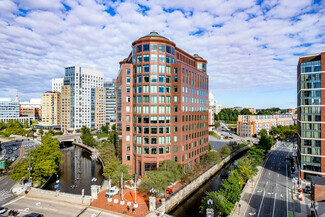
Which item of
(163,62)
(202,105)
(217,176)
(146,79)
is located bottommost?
(217,176)

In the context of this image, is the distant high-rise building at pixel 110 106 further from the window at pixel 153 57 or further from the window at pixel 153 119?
the window at pixel 153 57

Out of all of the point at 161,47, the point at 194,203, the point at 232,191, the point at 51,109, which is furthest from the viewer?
the point at 51,109

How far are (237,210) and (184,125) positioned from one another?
2758cm

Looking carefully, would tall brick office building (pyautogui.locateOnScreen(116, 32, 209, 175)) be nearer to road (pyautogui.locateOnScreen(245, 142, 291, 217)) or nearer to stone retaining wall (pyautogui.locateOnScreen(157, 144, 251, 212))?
stone retaining wall (pyautogui.locateOnScreen(157, 144, 251, 212))

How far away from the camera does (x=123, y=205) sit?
127ft

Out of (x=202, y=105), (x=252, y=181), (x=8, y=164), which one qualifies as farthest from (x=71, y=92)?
(x=252, y=181)

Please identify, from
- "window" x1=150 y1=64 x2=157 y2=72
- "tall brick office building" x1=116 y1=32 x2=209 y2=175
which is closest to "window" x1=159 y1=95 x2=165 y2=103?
"tall brick office building" x1=116 y1=32 x2=209 y2=175

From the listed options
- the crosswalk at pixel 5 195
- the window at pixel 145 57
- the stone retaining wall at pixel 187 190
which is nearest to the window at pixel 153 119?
the window at pixel 145 57

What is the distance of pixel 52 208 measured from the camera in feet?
123

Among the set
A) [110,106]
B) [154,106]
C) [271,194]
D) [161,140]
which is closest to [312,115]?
[271,194]

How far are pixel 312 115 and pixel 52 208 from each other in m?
69.5

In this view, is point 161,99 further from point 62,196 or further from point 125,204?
point 62,196

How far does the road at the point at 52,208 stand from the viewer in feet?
115

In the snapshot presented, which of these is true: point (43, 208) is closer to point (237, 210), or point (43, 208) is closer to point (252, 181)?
point (237, 210)
